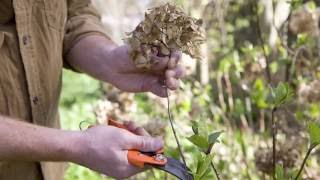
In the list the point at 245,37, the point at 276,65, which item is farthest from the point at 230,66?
the point at 245,37

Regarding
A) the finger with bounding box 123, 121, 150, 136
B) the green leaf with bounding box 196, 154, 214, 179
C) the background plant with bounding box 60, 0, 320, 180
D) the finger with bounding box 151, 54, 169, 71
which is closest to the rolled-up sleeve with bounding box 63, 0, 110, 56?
the background plant with bounding box 60, 0, 320, 180

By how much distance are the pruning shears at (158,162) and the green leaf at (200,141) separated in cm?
7

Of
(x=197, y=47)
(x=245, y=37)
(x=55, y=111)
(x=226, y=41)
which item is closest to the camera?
(x=197, y=47)

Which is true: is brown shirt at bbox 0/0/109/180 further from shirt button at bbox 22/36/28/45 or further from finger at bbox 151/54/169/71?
finger at bbox 151/54/169/71

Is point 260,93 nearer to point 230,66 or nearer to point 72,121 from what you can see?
point 230,66

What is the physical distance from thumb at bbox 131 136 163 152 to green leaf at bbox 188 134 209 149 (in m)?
0.07

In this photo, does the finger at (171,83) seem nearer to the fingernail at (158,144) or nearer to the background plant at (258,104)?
the background plant at (258,104)

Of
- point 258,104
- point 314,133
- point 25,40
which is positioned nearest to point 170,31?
point 314,133

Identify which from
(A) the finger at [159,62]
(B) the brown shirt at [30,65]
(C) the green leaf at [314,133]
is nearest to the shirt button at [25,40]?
(B) the brown shirt at [30,65]

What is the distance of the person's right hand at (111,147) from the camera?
61.2 inches

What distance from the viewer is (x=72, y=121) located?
6.09m

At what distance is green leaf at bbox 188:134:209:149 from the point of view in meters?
1.59

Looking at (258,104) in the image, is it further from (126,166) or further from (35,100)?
(126,166)

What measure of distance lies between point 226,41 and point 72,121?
4.72 ft
